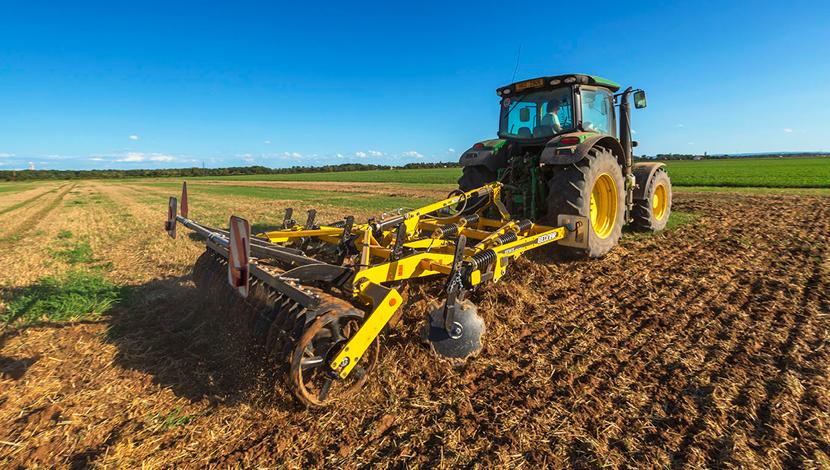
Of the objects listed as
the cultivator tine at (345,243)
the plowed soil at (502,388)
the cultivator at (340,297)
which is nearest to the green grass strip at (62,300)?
the plowed soil at (502,388)

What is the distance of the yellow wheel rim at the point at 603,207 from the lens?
5.72m

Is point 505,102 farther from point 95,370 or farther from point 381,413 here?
point 95,370

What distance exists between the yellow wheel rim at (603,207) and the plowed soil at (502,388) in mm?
972

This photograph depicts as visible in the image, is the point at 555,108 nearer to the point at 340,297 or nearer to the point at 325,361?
the point at 340,297

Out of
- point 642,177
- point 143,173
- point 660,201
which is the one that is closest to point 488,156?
point 642,177

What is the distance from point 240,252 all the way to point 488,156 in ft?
14.8

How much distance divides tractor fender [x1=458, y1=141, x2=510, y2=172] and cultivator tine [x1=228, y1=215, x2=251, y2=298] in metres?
4.36

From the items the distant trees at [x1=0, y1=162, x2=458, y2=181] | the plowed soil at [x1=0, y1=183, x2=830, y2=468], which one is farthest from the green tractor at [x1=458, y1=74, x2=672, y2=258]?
the distant trees at [x1=0, y1=162, x2=458, y2=181]

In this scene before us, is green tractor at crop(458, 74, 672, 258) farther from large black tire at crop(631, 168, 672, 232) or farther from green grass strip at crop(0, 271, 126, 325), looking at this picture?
green grass strip at crop(0, 271, 126, 325)

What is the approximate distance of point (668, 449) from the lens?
7.50 feet

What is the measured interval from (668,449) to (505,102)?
5.23 metres

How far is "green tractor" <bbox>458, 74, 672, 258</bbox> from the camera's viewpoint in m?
5.06

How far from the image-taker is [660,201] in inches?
307

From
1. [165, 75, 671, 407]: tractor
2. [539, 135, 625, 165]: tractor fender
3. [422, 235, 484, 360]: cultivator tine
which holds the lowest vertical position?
[422, 235, 484, 360]: cultivator tine
